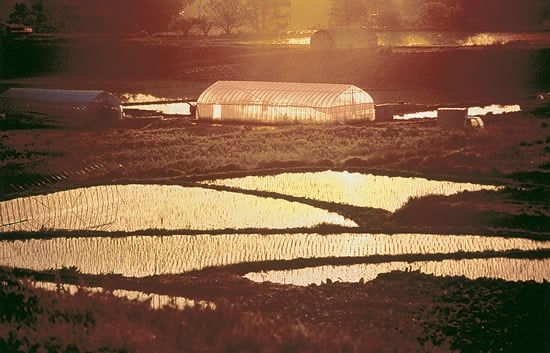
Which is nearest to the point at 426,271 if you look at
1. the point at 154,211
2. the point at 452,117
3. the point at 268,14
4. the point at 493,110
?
the point at 154,211

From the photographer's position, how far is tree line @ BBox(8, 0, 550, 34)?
59.8m

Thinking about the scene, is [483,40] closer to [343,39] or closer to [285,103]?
[343,39]

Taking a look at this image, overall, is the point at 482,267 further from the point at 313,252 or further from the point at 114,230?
the point at 114,230

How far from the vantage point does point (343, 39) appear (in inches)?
2387

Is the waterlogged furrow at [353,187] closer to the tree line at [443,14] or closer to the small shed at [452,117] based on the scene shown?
the small shed at [452,117]

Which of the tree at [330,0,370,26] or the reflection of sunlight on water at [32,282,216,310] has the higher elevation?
the tree at [330,0,370,26]

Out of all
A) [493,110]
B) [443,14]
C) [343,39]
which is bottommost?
[493,110]

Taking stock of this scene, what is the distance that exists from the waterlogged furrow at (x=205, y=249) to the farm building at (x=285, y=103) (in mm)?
20985

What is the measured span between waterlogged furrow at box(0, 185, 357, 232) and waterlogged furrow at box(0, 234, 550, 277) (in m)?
1.09

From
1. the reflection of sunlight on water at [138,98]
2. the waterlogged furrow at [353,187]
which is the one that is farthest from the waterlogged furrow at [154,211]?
the reflection of sunlight on water at [138,98]

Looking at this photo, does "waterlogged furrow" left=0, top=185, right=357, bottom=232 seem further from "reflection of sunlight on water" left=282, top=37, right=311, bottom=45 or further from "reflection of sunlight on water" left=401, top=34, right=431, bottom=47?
"reflection of sunlight on water" left=282, top=37, right=311, bottom=45

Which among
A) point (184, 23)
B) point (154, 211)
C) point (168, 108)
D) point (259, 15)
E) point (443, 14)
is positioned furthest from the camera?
point (184, 23)

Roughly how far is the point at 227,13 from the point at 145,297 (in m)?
56.0

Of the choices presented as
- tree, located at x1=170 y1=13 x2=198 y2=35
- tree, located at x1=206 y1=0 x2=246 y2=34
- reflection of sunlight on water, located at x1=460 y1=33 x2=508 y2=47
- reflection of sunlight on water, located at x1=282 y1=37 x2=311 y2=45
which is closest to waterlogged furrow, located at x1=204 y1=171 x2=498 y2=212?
reflection of sunlight on water, located at x1=460 y1=33 x2=508 y2=47
